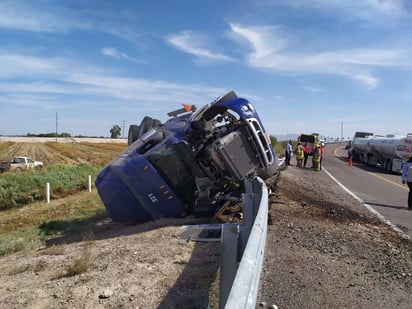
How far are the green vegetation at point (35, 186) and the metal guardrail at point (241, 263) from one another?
14532 millimetres

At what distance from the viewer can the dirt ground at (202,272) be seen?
4.26m

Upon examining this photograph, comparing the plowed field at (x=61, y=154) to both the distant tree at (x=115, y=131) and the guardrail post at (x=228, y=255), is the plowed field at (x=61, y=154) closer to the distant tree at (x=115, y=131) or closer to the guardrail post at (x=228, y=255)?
the guardrail post at (x=228, y=255)

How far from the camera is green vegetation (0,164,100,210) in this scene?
17.1 metres

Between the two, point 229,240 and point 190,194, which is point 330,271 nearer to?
point 229,240

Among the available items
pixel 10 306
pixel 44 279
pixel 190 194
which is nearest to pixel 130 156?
pixel 190 194

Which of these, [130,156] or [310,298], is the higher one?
[130,156]

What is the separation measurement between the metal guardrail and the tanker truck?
79.3 feet

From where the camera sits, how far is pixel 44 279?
5.15 metres

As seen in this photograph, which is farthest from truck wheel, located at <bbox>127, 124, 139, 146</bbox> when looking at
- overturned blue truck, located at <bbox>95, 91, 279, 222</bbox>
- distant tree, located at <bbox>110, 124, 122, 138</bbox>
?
distant tree, located at <bbox>110, 124, 122, 138</bbox>

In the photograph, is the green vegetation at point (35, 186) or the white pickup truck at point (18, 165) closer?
the green vegetation at point (35, 186)

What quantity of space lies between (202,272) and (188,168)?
146 inches

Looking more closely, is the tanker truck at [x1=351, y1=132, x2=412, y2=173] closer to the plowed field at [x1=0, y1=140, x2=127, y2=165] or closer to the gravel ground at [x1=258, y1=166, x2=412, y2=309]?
the gravel ground at [x1=258, y1=166, x2=412, y2=309]

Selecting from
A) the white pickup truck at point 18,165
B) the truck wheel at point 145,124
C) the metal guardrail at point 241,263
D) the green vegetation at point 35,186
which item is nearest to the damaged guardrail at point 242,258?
the metal guardrail at point 241,263

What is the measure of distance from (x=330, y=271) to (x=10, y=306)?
3.55 m
